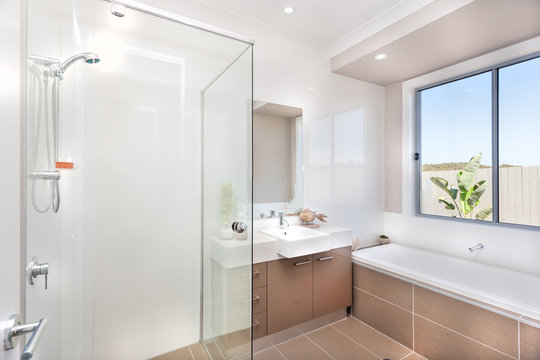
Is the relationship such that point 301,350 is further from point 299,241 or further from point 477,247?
point 477,247

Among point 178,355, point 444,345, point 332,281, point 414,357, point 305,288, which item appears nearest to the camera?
point 178,355

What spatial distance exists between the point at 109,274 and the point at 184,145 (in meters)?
0.81

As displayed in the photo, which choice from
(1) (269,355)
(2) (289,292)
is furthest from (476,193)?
(1) (269,355)

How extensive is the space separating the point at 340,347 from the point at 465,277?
1.35 meters

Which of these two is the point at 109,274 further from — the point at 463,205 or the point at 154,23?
the point at 463,205

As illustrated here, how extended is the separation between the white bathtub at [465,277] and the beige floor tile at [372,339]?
555 millimetres

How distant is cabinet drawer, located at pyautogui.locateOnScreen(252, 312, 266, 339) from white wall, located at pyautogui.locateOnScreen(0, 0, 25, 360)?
149 cm

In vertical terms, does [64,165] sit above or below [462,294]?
above

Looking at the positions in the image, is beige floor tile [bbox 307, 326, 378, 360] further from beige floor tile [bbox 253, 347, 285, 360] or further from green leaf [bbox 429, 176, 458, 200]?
green leaf [bbox 429, 176, 458, 200]

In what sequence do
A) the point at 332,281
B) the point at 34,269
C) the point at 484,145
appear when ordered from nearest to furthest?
the point at 34,269
the point at 332,281
the point at 484,145

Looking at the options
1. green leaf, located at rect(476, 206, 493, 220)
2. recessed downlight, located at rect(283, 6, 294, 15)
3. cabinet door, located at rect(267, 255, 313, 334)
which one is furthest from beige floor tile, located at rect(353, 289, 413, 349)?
recessed downlight, located at rect(283, 6, 294, 15)

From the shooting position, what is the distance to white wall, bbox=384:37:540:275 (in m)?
2.08

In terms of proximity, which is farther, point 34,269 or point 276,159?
point 276,159

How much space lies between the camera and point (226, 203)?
1.52m
